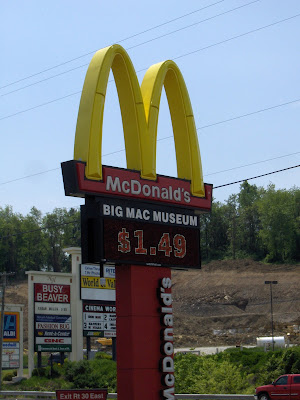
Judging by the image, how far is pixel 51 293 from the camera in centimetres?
4425

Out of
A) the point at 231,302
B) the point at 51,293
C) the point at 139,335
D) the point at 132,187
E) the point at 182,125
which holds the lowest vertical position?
the point at 139,335

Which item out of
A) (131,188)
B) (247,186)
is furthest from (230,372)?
(247,186)

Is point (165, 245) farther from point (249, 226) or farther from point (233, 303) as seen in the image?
point (249, 226)

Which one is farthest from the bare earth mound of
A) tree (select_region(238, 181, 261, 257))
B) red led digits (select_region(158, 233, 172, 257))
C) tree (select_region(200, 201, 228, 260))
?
red led digits (select_region(158, 233, 172, 257))

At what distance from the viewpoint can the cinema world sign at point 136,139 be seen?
22234 millimetres

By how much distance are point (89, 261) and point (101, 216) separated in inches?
58.2

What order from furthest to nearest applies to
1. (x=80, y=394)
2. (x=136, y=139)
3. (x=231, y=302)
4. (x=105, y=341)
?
1. (x=231, y=302)
2. (x=105, y=341)
3. (x=136, y=139)
4. (x=80, y=394)

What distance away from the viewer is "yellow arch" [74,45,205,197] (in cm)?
2242

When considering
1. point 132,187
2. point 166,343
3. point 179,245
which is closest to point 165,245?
point 179,245

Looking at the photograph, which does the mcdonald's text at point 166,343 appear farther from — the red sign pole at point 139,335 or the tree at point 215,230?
the tree at point 215,230

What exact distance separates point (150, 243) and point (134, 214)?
118 cm

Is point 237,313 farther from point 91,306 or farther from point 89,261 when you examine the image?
point 89,261

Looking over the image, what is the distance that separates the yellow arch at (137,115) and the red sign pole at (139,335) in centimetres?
359

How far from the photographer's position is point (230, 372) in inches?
1375
